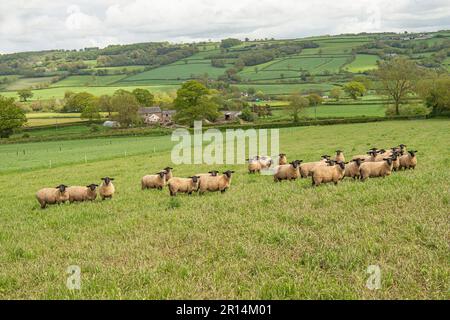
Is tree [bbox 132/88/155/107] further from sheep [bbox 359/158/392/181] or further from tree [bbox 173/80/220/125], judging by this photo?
sheep [bbox 359/158/392/181]

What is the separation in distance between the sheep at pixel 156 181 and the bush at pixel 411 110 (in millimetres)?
69083

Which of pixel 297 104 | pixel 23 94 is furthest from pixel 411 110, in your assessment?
pixel 23 94

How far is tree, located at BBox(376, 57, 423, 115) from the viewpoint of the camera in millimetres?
79750

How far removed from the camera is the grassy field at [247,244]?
23.8ft

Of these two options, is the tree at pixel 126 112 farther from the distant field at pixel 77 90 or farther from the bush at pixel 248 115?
the distant field at pixel 77 90

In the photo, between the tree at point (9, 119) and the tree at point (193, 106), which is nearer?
the tree at point (9, 119)

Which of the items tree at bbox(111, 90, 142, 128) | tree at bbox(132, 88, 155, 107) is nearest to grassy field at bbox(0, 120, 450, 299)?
tree at bbox(111, 90, 142, 128)

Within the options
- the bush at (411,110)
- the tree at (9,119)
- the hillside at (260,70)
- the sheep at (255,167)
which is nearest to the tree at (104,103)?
the tree at (9,119)

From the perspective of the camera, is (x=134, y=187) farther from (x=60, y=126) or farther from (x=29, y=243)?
(x=60, y=126)

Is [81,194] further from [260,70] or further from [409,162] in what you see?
[260,70]

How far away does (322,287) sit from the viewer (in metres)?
7.07

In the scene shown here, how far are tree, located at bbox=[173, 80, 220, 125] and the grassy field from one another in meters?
75.2

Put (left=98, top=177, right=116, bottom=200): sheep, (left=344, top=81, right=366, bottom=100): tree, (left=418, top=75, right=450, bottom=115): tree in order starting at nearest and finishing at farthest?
(left=98, top=177, right=116, bottom=200): sheep < (left=418, top=75, right=450, bottom=115): tree < (left=344, top=81, right=366, bottom=100): tree

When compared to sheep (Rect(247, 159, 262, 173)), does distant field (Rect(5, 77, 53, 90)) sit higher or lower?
higher
